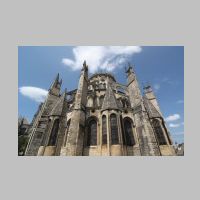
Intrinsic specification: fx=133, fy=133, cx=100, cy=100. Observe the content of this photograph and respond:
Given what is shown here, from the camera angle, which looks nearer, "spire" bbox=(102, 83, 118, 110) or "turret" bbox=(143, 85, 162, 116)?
"spire" bbox=(102, 83, 118, 110)

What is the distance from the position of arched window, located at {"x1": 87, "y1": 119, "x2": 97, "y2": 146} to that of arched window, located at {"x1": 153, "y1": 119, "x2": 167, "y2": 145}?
279 inches

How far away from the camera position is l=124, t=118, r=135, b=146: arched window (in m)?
14.2

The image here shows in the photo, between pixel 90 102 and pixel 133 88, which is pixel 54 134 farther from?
pixel 133 88

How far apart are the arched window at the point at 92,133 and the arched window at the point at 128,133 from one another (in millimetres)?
3408

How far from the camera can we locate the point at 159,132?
50.9 ft

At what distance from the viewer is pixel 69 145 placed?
11828 millimetres

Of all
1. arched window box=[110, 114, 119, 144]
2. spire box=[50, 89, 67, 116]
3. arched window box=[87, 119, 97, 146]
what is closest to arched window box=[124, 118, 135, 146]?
arched window box=[110, 114, 119, 144]

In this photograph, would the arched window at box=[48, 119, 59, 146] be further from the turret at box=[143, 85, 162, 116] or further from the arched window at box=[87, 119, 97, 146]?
the turret at box=[143, 85, 162, 116]

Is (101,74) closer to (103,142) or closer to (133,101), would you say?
(133,101)

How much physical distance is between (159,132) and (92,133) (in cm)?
780

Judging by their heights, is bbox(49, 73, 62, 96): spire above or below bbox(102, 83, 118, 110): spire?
above

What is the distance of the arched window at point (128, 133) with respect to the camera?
14229 millimetres

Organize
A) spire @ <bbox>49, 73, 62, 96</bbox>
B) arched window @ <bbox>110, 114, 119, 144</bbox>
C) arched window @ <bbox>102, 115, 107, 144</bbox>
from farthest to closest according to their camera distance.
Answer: spire @ <bbox>49, 73, 62, 96</bbox> < arched window @ <bbox>102, 115, 107, 144</bbox> < arched window @ <bbox>110, 114, 119, 144</bbox>

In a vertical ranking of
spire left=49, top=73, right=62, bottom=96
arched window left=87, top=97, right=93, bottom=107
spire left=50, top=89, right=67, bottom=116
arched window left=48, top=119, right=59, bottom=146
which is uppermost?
spire left=49, top=73, right=62, bottom=96
